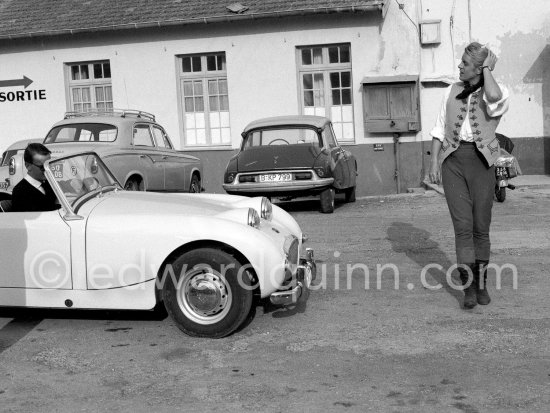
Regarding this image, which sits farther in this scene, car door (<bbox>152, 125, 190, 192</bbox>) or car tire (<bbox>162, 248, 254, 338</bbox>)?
car door (<bbox>152, 125, 190, 192</bbox>)

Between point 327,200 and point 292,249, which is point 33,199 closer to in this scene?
point 292,249

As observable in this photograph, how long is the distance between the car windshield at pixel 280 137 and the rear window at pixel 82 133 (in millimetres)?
2310

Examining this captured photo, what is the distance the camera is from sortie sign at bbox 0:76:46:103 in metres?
19.6

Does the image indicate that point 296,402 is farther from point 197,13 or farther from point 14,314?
point 197,13

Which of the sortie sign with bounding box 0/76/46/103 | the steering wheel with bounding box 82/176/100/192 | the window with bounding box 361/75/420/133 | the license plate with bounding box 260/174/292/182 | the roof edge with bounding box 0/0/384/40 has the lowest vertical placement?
the license plate with bounding box 260/174/292/182

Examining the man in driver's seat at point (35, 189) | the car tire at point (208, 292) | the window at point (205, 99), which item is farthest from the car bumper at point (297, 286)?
the window at point (205, 99)

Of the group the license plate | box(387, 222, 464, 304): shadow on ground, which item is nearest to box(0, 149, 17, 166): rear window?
the license plate

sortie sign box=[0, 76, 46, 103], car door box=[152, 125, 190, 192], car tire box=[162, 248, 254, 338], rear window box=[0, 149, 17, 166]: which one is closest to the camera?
car tire box=[162, 248, 254, 338]

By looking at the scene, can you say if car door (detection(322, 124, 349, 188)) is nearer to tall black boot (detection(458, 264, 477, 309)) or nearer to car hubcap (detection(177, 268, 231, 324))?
tall black boot (detection(458, 264, 477, 309))

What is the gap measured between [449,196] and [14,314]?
3.56 metres

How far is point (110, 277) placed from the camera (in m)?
5.93

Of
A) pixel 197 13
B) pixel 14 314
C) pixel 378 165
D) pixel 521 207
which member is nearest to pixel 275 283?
pixel 14 314

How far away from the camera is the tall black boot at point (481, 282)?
638 cm

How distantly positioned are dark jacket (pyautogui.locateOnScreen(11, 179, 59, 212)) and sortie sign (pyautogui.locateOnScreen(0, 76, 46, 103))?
45.9ft
